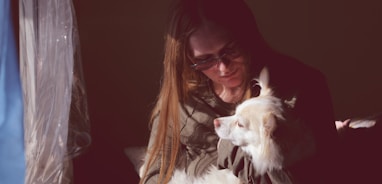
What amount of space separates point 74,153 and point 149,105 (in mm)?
761

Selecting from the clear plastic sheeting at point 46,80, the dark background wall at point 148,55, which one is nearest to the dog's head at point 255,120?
the clear plastic sheeting at point 46,80

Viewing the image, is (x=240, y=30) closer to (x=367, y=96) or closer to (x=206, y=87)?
(x=206, y=87)

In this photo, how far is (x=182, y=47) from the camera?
1499 mm

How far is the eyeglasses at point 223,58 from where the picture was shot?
1.45m

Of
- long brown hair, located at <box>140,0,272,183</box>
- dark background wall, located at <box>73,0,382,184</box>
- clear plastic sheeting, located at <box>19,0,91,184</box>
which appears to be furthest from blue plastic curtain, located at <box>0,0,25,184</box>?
dark background wall, located at <box>73,0,382,184</box>

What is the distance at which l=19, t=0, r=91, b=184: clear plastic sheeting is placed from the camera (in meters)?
1.16

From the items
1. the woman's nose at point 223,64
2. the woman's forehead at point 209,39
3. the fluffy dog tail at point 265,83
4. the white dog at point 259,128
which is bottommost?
the white dog at point 259,128

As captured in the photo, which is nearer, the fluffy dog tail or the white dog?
the white dog

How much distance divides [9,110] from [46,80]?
0.17 m

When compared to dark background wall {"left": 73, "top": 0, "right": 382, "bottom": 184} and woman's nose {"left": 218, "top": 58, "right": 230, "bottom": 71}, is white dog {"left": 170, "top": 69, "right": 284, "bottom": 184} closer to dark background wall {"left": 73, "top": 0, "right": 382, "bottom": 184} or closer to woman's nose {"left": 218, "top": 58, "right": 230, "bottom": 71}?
woman's nose {"left": 218, "top": 58, "right": 230, "bottom": 71}

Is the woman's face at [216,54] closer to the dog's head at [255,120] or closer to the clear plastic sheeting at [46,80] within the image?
the dog's head at [255,120]

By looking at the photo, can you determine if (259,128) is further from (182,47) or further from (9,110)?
(9,110)

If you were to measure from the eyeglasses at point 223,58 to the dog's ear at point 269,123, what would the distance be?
10.1 inches

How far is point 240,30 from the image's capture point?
144 centimetres
